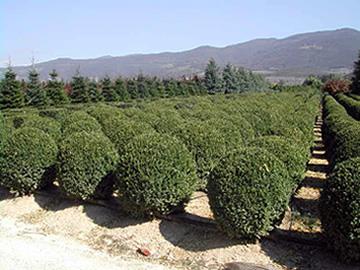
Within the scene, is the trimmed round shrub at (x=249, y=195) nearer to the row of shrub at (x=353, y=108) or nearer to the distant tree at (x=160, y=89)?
the row of shrub at (x=353, y=108)

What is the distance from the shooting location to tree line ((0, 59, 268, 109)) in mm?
27359

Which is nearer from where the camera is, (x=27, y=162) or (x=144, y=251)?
(x=144, y=251)

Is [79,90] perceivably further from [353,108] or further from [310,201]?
[310,201]

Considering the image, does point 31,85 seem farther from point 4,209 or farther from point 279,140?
point 279,140

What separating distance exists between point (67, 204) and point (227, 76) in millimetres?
50042

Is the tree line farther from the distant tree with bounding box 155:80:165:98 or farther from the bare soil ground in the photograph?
the bare soil ground

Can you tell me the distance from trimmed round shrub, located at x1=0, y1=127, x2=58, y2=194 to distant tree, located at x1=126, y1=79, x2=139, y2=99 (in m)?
32.0

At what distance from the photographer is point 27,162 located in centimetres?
798

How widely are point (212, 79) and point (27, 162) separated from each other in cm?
4682

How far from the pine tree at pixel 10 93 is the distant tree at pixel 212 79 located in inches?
1151

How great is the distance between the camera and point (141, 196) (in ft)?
21.9

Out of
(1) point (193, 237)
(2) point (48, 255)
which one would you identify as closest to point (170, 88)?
(1) point (193, 237)

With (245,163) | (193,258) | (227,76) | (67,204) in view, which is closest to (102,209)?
(67,204)

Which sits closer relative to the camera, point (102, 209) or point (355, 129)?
point (102, 209)
